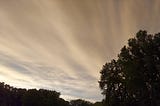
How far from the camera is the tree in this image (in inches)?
2443

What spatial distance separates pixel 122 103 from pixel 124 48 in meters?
12.4

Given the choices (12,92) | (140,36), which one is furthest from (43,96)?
(140,36)

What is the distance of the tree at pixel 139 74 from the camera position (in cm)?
6206

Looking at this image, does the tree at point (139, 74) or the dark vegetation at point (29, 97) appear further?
the dark vegetation at point (29, 97)

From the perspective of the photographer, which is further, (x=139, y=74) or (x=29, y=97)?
(x=29, y=97)

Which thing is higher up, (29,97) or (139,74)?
(29,97)

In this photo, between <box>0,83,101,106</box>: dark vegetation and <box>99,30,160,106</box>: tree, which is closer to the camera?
<box>99,30,160,106</box>: tree

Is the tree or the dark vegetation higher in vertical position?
the dark vegetation

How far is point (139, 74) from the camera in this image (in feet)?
207

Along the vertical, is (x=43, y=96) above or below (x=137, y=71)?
above

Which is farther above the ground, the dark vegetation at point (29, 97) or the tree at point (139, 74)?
the dark vegetation at point (29, 97)

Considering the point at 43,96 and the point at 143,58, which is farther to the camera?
the point at 43,96

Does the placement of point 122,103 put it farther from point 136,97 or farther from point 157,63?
point 157,63

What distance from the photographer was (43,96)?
152 meters
